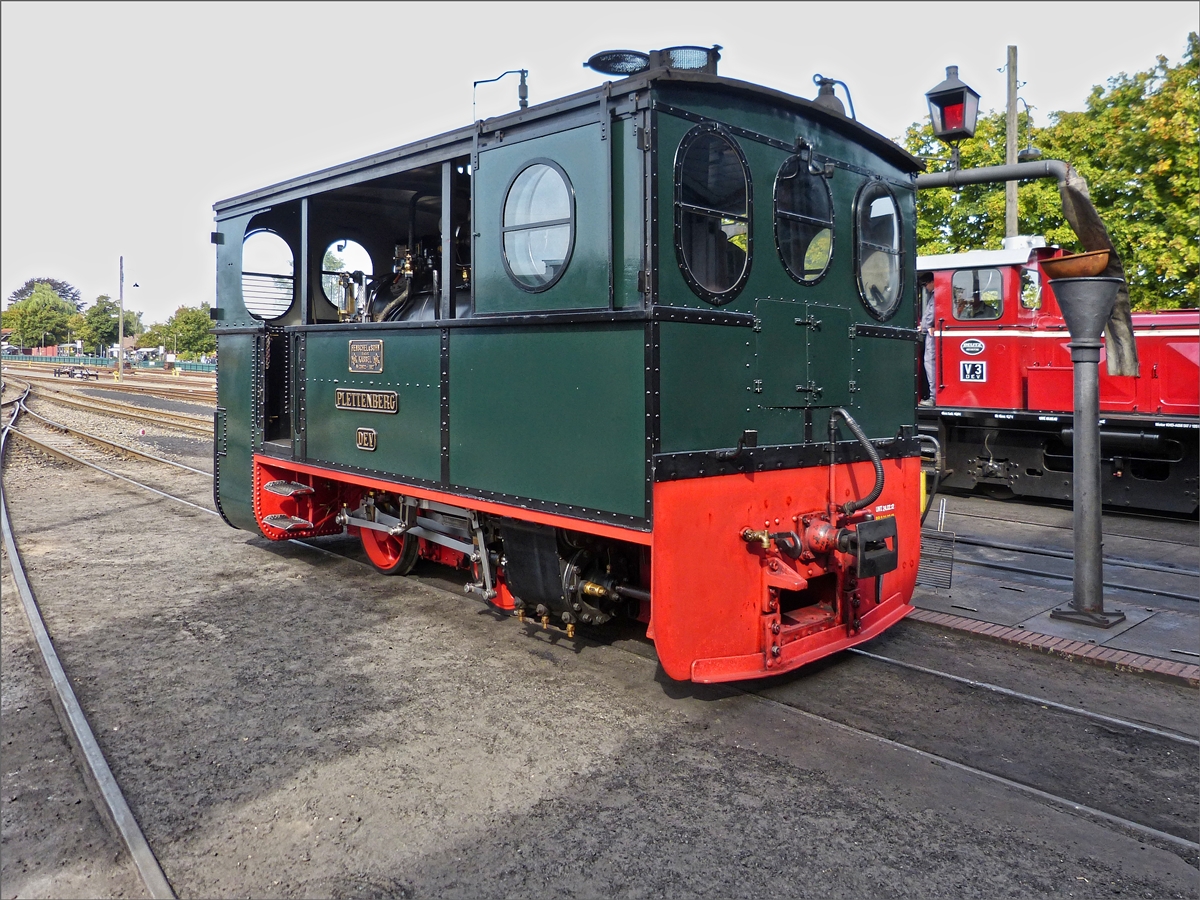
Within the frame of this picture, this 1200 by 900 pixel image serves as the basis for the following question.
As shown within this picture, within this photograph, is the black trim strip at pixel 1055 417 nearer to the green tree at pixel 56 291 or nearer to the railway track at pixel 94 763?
the railway track at pixel 94 763

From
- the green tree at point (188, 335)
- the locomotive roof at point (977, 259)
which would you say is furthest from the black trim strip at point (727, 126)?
the green tree at point (188, 335)

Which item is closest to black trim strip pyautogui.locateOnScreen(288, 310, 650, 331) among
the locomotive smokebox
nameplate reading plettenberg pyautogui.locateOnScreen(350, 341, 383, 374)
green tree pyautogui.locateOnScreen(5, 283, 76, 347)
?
nameplate reading plettenberg pyautogui.locateOnScreen(350, 341, 383, 374)

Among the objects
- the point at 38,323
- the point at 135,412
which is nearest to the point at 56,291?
the point at 38,323

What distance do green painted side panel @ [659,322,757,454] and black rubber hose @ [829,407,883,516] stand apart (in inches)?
26.0

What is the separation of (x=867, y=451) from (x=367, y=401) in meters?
3.32

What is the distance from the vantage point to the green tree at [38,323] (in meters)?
99.1

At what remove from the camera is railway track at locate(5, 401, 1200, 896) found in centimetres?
349

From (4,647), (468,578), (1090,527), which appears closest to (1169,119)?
(1090,527)

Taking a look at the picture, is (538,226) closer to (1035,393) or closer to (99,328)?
(1035,393)

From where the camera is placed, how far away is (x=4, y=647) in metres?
5.48

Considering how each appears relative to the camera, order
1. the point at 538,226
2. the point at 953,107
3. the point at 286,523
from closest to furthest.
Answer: the point at 538,226
the point at 953,107
the point at 286,523

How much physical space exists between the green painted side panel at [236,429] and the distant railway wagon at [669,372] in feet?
5.53

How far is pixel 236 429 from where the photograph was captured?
309 inches

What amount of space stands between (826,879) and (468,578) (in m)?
4.50
